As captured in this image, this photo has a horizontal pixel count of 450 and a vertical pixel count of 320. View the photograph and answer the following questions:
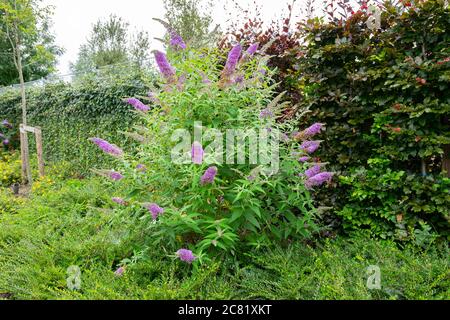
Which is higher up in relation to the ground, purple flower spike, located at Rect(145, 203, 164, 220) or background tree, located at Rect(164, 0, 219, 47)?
background tree, located at Rect(164, 0, 219, 47)

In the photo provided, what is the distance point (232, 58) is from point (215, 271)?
1.47m

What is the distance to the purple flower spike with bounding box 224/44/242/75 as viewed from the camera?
2.71 metres

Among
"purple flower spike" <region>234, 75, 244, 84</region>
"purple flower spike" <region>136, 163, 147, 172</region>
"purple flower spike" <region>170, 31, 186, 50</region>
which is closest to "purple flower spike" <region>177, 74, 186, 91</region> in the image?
"purple flower spike" <region>170, 31, 186, 50</region>

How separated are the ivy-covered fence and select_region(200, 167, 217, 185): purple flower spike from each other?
4320mm

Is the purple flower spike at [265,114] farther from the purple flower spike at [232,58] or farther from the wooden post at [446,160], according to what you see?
the wooden post at [446,160]

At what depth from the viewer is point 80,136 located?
855cm

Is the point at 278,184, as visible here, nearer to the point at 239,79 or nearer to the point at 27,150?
the point at 239,79

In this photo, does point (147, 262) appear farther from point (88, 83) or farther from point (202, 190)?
point (88, 83)

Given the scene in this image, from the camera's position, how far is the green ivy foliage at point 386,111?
3.13 m

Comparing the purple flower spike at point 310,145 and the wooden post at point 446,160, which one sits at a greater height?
the purple flower spike at point 310,145

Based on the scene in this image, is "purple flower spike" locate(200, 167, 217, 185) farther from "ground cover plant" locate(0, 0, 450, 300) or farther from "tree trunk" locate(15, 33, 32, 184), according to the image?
"tree trunk" locate(15, 33, 32, 184)

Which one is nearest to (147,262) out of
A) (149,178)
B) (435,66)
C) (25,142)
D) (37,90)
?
(149,178)

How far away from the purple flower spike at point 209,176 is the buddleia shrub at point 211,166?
13 mm
